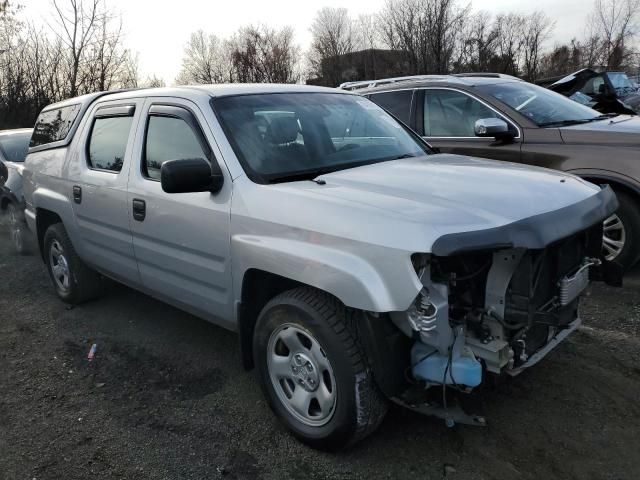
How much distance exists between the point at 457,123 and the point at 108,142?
3539 millimetres

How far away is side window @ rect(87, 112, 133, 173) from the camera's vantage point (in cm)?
403

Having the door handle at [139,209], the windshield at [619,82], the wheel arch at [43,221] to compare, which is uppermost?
the windshield at [619,82]

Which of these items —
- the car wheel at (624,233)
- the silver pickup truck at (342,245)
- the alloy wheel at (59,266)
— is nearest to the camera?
the silver pickup truck at (342,245)

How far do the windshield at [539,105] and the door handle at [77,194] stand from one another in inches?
158

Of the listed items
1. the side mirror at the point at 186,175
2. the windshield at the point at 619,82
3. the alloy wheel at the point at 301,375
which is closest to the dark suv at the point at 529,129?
the side mirror at the point at 186,175

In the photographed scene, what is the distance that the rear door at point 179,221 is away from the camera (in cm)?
316

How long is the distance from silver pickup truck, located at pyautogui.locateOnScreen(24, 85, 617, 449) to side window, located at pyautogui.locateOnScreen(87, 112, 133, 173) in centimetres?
5

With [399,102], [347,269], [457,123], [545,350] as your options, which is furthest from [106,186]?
[457,123]

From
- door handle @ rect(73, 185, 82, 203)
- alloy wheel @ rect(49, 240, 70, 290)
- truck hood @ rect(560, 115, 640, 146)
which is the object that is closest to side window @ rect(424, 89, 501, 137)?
truck hood @ rect(560, 115, 640, 146)

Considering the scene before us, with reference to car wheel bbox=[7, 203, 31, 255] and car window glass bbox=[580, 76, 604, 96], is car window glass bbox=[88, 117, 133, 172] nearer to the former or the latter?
car wheel bbox=[7, 203, 31, 255]

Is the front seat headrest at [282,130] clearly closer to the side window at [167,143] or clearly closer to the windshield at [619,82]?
the side window at [167,143]

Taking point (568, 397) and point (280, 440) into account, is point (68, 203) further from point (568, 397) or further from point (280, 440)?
point (568, 397)

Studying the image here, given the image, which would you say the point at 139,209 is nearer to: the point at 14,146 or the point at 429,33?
the point at 14,146

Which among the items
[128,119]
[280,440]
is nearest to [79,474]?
[280,440]
